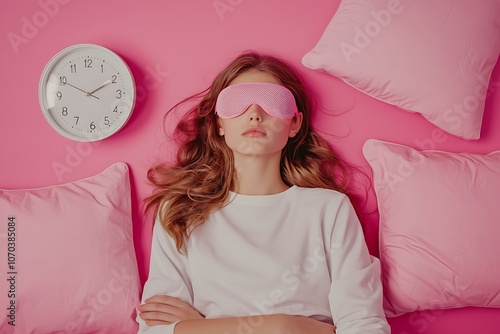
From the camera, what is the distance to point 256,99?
176 centimetres

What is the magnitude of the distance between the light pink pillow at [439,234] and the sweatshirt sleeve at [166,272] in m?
0.75

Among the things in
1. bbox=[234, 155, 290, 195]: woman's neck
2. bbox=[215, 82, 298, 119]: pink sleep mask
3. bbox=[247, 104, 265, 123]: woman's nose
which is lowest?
bbox=[234, 155, 290, 195]: woman's neck

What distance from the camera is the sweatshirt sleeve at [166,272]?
1733 mm

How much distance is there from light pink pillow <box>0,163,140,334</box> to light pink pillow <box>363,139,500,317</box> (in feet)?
3.21

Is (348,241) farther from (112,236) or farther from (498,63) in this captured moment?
(498,63)

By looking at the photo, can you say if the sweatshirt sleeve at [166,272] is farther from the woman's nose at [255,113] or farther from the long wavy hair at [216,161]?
the woman's nose at [255,113]

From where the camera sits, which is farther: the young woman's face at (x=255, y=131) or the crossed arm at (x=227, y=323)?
the young woman's face at (x=255, y=131)

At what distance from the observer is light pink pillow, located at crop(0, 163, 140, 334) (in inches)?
66.2

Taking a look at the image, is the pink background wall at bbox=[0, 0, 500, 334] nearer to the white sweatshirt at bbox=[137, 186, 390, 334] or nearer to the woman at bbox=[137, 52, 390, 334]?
the woman at bbox=[137, 52, 390, 334]

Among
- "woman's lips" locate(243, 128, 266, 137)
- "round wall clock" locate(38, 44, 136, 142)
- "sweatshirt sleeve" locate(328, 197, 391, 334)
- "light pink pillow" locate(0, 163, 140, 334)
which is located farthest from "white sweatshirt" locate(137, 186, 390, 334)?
"round wall clock" locate(38, 44, 136, 142)

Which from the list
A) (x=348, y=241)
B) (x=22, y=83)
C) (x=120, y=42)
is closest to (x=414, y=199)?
(x=348, y=241)

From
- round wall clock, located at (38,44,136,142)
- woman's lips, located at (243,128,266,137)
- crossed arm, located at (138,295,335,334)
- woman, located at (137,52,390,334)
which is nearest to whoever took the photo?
crossed arm, located at (138,295,335,334)

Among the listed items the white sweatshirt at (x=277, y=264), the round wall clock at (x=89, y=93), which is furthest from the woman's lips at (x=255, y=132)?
the round wall clock at (x=89, y=93)

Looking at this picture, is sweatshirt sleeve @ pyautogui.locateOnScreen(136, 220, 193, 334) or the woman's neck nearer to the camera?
sweatshirt sleeve @ pyautogui.locateOnScreen(136, 220, 193, 334)
